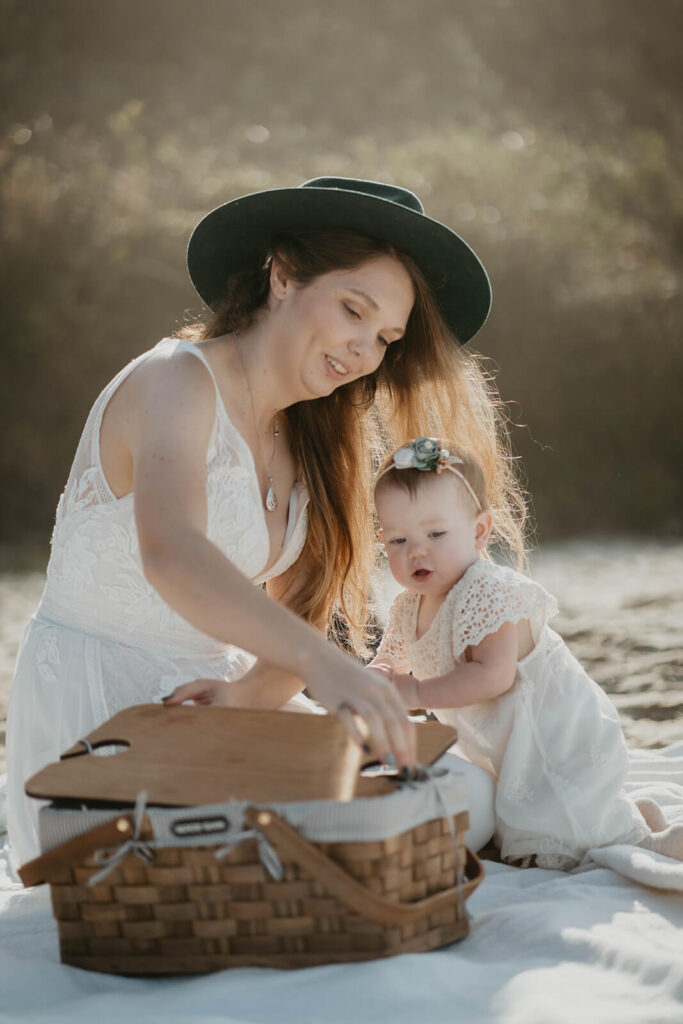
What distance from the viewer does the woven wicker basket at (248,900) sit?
1.27 metres

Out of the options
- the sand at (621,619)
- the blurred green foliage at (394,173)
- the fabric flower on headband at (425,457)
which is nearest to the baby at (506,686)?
the fabric flower on headband at (425,457)

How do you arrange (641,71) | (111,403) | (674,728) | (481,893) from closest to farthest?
(481,893), (111,403), (674,728), (641,71)

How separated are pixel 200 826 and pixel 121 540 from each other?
0.80m

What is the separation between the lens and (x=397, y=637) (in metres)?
2.23

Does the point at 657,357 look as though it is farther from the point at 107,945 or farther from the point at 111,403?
the point at 107,945

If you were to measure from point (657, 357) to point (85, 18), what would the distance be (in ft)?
19.5

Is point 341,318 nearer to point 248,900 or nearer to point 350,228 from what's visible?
point 350,228

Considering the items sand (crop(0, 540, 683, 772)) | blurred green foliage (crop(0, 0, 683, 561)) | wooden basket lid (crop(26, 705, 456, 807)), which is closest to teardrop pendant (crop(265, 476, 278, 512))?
wooden basket lid (crop(26, 705, 456, 807))

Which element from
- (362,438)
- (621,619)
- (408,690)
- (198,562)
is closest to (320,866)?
(198,562)

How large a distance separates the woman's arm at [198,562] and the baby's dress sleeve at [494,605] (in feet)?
1.49

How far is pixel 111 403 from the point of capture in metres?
1.93

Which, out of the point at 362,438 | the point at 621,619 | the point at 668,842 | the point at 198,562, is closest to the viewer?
the point at 198,562

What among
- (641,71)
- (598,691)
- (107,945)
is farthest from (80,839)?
(641,71)

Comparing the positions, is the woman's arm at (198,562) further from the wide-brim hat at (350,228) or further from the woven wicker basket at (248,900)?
the wide-brim hat at (350,228)
